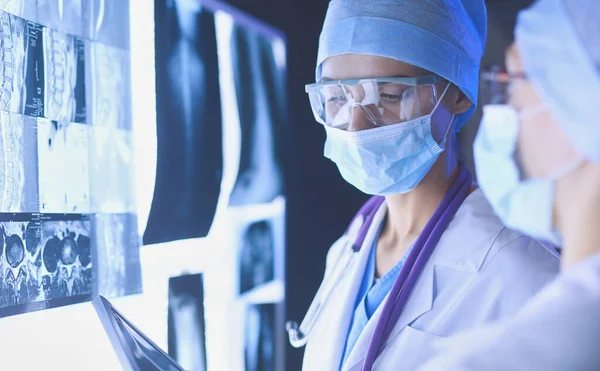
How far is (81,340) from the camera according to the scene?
1.21m

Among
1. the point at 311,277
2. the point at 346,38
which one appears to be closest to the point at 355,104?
the point at 346,38

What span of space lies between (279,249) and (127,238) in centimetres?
83

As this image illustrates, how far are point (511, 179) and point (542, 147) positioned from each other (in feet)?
0.18

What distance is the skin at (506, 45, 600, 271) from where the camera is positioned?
54 centimetres

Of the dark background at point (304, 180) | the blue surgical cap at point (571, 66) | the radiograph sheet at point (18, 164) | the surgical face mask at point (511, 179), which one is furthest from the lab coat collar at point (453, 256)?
the dark background at point (304, 180)

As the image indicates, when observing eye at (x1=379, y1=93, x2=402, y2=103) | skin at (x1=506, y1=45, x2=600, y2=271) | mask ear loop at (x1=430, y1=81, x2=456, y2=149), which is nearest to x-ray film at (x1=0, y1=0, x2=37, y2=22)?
eye at (x1=379, y1=93, x2=402, y2=103)

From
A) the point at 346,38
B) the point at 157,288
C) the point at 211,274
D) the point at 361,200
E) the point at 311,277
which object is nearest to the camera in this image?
the point at 346,38

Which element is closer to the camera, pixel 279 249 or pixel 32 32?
pixel 32 32

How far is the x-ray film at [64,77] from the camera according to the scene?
1.14 metres

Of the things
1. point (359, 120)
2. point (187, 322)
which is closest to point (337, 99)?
point (359, 120)

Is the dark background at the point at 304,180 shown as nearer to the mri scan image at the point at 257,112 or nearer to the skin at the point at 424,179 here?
the mri scan image at the point at 257,112

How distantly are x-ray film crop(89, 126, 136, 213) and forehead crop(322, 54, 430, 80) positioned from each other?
1.70 feet

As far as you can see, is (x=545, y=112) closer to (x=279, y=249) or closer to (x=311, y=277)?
(x=279, y=249)

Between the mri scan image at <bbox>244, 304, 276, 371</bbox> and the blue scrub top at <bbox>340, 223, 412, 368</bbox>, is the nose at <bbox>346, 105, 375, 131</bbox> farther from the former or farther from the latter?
the mri scan image at <bbox>244, 304, 276, 371</bbox>
